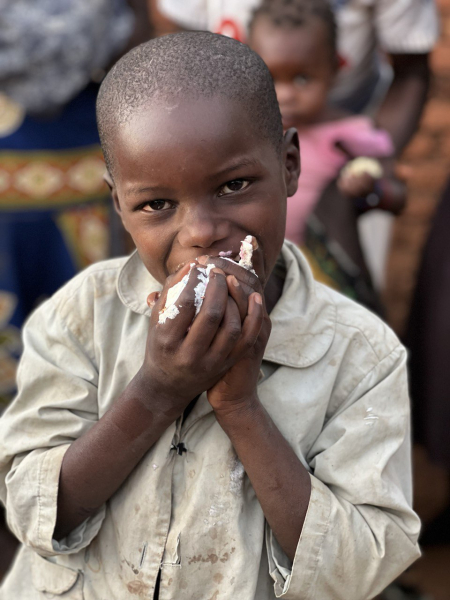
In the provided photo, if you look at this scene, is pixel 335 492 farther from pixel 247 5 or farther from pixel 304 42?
pixel 247 5

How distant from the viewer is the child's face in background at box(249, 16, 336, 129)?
2.56 m

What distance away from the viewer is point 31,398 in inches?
63.3

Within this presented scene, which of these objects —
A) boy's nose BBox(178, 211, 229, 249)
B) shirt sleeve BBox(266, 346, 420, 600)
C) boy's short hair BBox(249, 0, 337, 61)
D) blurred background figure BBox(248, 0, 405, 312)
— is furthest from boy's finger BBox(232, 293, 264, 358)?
boy's short hair BBox(249, 0, 337, 61)

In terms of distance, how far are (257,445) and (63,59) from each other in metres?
1.84

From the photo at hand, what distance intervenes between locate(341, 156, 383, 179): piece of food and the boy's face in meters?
1.11

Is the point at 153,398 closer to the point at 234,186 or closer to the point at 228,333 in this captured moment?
the point at 228,333

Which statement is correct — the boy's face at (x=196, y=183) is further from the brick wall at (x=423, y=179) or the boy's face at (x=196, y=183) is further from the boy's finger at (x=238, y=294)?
the brick wall at (x=423, y=179)

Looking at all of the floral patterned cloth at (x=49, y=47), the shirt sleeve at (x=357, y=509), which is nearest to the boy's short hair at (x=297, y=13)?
the floral patterned cloth at (x=49, y=47)

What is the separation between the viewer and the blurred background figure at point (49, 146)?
8.90 ft

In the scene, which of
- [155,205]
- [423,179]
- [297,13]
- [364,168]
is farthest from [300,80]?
[423,179]

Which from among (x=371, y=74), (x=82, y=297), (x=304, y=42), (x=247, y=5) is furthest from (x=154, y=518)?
(x=371, y=74)

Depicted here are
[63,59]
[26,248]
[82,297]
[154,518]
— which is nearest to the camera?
[154,518]

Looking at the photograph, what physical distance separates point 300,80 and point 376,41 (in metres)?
0.69

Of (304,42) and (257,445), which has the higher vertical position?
(304,42)
